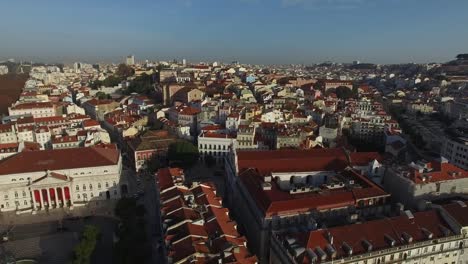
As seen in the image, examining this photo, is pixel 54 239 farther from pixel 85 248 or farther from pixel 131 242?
pixel 131 242

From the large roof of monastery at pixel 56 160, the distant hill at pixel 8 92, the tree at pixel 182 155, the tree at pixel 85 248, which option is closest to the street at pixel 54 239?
the tree at pixel 85 248

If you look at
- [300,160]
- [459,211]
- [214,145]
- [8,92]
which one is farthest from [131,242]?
[8,92]

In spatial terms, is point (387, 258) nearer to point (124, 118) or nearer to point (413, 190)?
point (413, 190)

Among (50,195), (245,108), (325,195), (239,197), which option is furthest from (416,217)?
(245,108)

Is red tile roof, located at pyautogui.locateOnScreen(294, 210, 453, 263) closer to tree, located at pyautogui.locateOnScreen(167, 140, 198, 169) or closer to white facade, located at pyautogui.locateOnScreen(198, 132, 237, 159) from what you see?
tree, located at pyautogui.locateOnScreen(167, 140, 198, 169)

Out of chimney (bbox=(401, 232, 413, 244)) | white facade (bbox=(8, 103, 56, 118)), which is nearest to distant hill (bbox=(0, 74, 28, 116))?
white facade (bbox=(8, 103, 56, 118))
